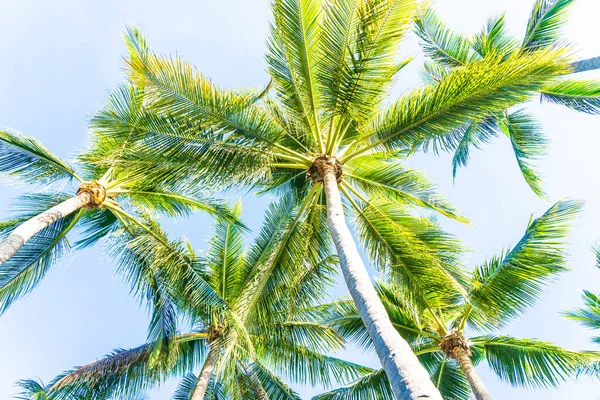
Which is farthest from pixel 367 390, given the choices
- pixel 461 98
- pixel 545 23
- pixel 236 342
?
pixel 545 23

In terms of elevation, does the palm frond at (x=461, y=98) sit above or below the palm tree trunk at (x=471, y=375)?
above

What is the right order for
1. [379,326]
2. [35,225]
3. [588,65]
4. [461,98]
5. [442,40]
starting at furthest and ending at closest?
[442,40]
[588,65]
[35,225]
[461,98]
[379,326]

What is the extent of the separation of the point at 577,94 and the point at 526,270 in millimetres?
5583

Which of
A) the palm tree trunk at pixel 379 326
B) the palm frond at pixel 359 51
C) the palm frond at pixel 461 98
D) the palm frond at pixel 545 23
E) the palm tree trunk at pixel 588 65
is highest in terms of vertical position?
the palm frond at pixel 545 23

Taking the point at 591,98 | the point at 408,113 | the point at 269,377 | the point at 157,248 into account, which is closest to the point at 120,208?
the point at 157,248

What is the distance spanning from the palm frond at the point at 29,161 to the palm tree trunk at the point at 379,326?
5.72 metres

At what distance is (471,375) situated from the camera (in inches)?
328

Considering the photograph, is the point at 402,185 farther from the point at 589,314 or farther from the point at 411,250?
the point at 589,314

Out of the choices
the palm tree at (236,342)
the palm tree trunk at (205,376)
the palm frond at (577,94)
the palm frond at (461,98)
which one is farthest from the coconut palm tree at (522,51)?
the palm tree trunk at (205,376)

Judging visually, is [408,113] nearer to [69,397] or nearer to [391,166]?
[391,166]

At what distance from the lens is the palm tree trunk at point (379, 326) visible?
349cm

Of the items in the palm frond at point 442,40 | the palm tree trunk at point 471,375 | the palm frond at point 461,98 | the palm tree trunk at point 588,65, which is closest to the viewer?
the palm frond at point 461,98

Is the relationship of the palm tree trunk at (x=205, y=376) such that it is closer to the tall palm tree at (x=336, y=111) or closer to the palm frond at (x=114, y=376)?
the palm frond at (x=114, y=376)

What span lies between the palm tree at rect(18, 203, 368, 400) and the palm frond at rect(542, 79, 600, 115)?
7136mm
